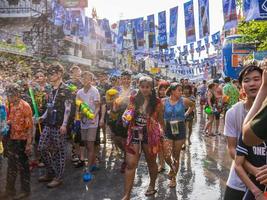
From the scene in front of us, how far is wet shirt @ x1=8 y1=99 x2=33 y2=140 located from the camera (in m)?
5.59

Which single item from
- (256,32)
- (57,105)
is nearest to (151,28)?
(256,32)

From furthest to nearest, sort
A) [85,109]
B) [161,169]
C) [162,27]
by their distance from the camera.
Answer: [162,27]
[161,169]
[85,109]

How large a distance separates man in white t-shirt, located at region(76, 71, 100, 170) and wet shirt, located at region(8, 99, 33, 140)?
Answer: 53.6 inches

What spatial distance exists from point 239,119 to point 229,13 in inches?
655

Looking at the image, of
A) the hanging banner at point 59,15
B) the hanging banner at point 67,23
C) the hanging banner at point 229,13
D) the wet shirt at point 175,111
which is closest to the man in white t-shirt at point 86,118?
the wet shirt at point 175,111

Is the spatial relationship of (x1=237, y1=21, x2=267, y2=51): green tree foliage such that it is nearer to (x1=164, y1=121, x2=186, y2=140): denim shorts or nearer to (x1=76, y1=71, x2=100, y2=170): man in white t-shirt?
(x1=164, y1=121, x2=186, y2=140): denim shorts

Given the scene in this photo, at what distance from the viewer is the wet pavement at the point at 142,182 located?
5758mm

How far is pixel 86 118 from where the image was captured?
6.88 metres

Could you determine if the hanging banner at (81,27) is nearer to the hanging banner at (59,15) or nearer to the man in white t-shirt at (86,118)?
the hanging banner at (59,15)

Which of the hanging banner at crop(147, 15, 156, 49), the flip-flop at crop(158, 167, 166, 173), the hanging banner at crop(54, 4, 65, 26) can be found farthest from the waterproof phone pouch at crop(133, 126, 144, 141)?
the hanging banner at crop(54, 4, 65, 26)

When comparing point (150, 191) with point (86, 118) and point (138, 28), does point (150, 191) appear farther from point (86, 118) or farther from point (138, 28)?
point (138, 28)

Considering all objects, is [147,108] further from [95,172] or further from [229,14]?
[229,14]

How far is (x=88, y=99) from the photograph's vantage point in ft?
22.8

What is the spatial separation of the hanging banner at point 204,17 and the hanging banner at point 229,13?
2.97 m
